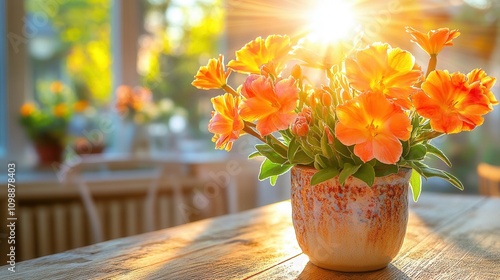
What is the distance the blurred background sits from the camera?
2631mm

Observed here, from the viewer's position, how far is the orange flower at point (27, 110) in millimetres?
2648

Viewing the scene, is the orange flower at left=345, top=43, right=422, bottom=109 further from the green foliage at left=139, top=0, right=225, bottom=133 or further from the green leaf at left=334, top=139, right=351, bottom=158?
the green foliage at left=139, top=0, right=225, bottom=133

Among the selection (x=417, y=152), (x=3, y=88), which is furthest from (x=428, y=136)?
(x=3, y=88)

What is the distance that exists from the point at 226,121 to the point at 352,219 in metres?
0.24

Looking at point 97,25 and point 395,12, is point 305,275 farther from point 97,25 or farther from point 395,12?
point 97,25

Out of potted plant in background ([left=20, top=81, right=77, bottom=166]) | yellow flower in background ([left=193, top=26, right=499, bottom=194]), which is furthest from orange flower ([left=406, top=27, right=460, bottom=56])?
potted plant in background ([left=20, top=81, right=77, bottom=166])

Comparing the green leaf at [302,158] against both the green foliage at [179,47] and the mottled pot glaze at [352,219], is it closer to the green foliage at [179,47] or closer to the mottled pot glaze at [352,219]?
the mottled pot glaze at [352,219]

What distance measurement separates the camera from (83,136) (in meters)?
2.86

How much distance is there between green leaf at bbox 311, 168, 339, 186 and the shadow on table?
16 cm

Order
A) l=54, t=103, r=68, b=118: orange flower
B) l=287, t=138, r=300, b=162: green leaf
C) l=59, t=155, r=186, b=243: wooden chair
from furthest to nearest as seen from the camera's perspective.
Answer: l=54, t=103, r=68, b=118: orange flower
l=59, t=155, r=186, b=243: wooden chair
l=287, t=138, r=300, b=162: green leaf

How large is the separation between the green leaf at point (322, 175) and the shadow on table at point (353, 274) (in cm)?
16

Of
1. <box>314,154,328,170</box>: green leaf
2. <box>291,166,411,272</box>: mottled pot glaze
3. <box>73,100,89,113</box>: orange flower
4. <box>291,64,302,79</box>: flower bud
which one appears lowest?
<box>291,166,411,272</box>: mottled pot glaze

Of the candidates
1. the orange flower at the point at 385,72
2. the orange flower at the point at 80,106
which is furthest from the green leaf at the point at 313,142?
the orange flower at the point at 80,106

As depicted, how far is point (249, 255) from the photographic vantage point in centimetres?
104
